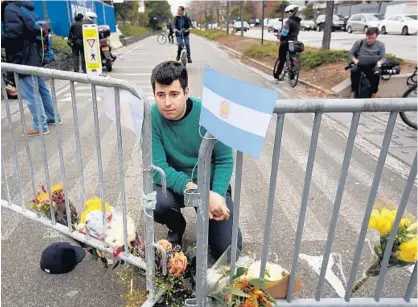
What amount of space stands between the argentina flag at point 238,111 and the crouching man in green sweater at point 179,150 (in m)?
0.54

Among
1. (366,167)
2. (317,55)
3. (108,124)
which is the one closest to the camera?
(366,167)

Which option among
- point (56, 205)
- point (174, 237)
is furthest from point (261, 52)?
point (56, 205)

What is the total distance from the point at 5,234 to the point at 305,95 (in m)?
6.43

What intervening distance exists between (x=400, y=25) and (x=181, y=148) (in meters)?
28.5

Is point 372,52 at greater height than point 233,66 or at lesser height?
greater

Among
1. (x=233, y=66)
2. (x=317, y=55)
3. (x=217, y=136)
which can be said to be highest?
(x=217, y=136)

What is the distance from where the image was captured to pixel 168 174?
80.0 inches

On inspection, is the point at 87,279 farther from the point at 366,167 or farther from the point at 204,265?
the point at 366,167

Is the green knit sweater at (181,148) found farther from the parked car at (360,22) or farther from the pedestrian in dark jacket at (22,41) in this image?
the parked car at (360,22)

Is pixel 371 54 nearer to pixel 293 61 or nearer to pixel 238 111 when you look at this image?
pixel 293 61

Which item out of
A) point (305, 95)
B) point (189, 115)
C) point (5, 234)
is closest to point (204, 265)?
point (189, 115)

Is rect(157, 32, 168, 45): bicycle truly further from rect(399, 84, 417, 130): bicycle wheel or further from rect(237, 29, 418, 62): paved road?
rect(399, 84, 417, 130): bicycle wheel

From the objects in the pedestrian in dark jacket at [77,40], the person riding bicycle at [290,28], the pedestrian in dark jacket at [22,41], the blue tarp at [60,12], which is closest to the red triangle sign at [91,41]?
the pedestrian in dark jacket at [22,41]

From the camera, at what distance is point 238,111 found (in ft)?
4.24
